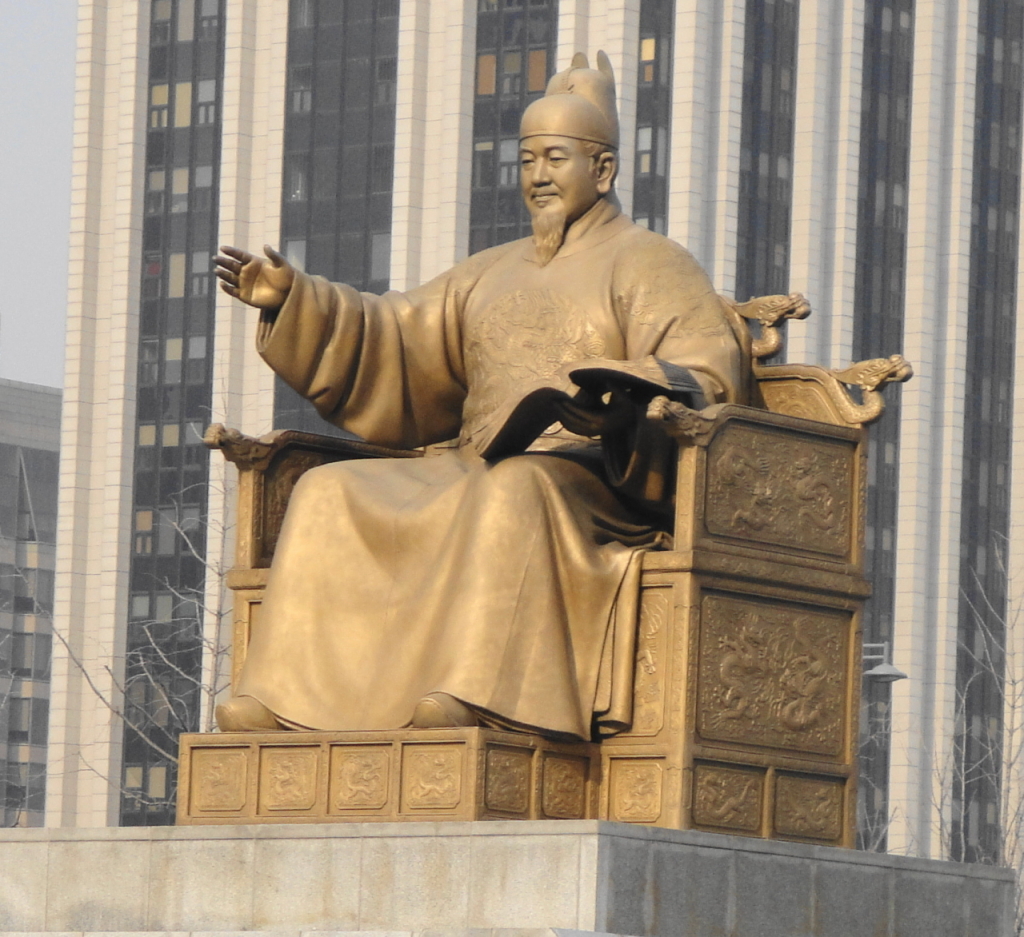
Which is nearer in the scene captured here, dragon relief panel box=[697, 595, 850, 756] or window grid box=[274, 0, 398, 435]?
dragon relief panel box=[697, 595, 850, 756]

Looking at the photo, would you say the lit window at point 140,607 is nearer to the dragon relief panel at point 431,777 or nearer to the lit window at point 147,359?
the lit window at point 147,359

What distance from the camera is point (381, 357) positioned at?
36.4ft

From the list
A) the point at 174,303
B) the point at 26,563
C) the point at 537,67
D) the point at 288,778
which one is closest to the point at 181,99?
the point at 174,303

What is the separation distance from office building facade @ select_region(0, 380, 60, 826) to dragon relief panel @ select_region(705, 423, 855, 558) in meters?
53.5

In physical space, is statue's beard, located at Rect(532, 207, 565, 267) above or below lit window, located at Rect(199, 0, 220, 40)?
below

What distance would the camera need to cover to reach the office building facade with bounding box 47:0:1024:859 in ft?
170

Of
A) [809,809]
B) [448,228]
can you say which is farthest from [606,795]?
[448,228]

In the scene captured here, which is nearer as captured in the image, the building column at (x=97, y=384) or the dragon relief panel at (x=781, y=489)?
the dragon relief panel at (x=781, y=489)

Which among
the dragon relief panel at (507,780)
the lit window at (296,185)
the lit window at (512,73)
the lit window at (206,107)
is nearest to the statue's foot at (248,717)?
the dragon relief panel at (507,780)

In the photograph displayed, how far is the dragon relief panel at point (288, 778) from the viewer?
32.6 feet

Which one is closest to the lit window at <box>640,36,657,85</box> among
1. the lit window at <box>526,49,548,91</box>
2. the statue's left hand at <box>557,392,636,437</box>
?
the lit window at <box>526,49,548,91</box>

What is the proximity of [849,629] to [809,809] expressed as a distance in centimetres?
65

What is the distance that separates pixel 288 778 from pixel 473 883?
3.10ft

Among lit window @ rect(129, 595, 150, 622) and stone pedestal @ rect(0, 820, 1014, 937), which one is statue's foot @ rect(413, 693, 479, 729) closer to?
stone pedestal @ rect(0, 820, 1014, 937)
